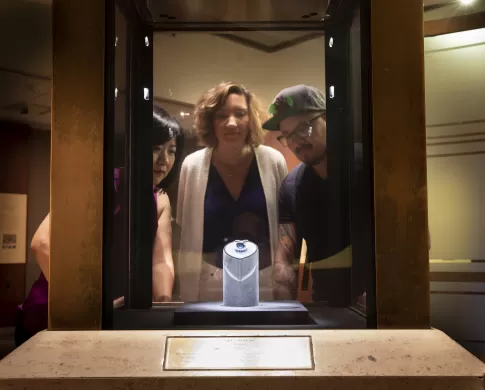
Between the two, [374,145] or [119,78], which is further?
[119,78]

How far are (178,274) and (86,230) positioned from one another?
34 centimetres

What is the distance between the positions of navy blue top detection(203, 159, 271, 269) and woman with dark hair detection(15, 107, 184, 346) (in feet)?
0.38

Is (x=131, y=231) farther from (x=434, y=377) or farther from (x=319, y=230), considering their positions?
(x=434, y=377)

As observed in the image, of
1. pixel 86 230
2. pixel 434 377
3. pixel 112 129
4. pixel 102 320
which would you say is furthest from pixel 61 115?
pixel 434 377

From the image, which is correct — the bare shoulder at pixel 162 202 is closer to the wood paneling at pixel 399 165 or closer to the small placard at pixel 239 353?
the small placard at pixel 239 353

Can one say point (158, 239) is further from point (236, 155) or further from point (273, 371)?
point (273, 371)

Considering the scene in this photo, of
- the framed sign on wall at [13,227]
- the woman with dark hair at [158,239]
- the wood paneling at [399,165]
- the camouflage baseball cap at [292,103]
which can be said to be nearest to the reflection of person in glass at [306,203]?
the camouflage baseball cap at [292,103]

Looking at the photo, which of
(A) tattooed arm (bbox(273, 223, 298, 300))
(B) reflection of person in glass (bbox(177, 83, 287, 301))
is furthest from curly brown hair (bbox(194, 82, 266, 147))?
(A) tattooed arm (bbox(273, 223, 298, 300))

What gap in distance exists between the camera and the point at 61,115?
1.29 metres

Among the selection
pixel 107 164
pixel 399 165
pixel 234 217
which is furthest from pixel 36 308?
pixel 399 165

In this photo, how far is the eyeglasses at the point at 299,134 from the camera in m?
1.52

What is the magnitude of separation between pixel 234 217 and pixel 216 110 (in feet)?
1.08

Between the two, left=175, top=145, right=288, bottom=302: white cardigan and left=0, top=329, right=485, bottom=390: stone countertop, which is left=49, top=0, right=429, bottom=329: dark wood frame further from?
left=175, top=145, right=288, bottom=302: white cardigan

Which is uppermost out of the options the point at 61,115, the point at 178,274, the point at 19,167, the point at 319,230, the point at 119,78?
the point at 119,78
